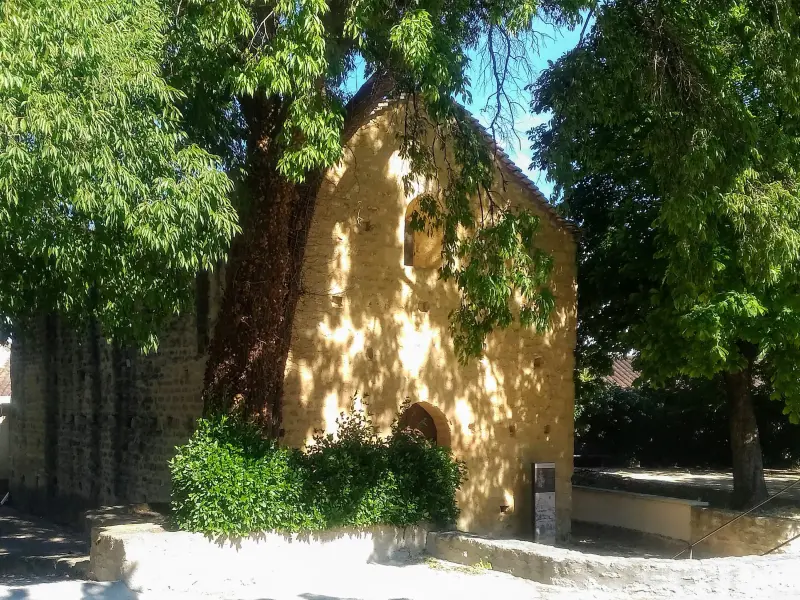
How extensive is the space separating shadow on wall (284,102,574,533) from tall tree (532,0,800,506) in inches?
84.0

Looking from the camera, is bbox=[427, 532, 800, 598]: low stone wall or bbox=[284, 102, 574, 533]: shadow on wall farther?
bbox=[284, 102, 574, 533]: shadow on wall

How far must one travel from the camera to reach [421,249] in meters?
13.6

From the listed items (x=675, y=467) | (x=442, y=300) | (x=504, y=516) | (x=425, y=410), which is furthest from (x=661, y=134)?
(x=675, y=467)

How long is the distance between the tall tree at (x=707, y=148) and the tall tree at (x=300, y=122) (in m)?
0.83

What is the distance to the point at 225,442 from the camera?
31.3ft

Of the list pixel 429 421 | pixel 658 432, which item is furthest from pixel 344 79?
pixel 658 432

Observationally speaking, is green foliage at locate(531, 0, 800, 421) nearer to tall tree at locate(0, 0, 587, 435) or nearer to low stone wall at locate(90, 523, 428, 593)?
tall tree at locate(0, 0, 587, 435)

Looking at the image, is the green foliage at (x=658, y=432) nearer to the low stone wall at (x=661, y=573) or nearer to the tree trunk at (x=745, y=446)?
the tree trunk at (x=745, y=446)

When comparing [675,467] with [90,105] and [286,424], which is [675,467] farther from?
[90,105]

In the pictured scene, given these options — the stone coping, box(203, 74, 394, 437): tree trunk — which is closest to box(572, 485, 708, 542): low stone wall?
the stone coping

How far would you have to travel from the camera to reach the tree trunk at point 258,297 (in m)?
10.2

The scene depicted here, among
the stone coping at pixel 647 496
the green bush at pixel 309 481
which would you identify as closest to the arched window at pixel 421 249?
the green bush at pixel 309 481

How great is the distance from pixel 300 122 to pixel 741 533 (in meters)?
8.53

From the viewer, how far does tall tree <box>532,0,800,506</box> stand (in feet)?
32.6
